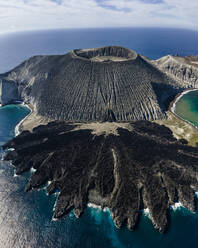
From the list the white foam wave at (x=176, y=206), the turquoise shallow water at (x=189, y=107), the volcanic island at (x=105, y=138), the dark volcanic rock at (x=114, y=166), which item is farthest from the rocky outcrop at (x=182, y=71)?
the white foam wave at (x=176, y=206)

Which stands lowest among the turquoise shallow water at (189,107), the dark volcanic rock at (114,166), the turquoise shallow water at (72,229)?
the turquoise shallow water at (72,229)

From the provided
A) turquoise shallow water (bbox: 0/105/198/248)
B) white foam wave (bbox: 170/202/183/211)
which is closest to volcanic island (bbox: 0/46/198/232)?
white foam wave (bbox: 170/202/183/211)

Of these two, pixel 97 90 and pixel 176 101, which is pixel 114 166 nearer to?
pixel 97 90

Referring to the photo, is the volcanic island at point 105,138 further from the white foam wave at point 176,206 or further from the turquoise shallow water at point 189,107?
the turquoise shallow water at point 189,107

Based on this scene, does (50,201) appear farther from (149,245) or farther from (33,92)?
(33,92)

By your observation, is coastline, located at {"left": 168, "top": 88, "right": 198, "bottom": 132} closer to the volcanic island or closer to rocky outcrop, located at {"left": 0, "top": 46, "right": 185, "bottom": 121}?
the volcanic island

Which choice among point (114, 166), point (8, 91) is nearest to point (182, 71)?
point (114, 166)
